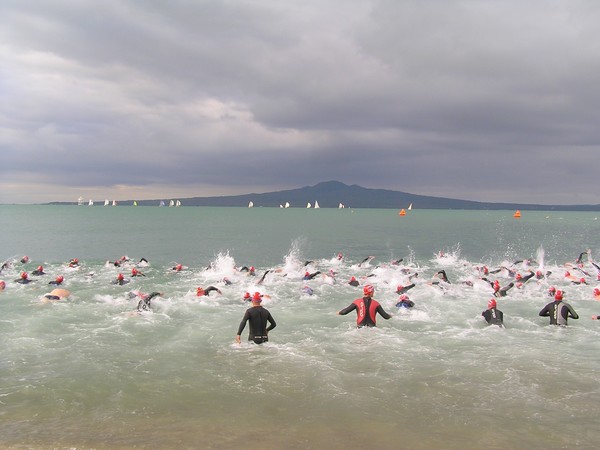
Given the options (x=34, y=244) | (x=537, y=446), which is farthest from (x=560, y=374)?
(x=34, y=244)

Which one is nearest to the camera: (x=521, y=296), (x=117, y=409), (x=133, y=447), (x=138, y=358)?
(x=133, y=447)

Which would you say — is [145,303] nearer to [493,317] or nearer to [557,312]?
[493,317]

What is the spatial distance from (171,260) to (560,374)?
38.1m

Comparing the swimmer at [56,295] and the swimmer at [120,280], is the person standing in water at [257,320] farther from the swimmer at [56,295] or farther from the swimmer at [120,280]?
the swimmer at [120,280]

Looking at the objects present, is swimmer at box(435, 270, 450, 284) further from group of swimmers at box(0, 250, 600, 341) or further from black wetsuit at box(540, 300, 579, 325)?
black wetsuit at box(540, 300, 579, 325)

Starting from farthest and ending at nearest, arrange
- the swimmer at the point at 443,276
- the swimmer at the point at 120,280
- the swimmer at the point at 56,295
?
1. the swimmer at the point at 120,280
2. the swimmer at the point at 443,276
3. the swimmer at the point at 56,295

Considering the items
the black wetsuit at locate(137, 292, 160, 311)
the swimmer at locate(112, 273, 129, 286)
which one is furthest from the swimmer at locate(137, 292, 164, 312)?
the swimmer at locate(112, 273, 129, 286)

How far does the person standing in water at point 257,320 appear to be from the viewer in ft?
42.9

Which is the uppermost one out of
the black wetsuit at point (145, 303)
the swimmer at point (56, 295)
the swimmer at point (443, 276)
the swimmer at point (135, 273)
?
the swimmer at point (443, 276)

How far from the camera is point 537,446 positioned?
27.6 feet

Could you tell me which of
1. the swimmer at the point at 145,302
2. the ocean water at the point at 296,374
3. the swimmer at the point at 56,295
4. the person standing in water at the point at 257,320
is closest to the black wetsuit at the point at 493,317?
the ocean water at the point at 296,374

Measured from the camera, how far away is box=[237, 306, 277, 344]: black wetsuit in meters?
13.1

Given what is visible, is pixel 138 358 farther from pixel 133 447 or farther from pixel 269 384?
pixel 133 447

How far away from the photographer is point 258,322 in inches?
529
